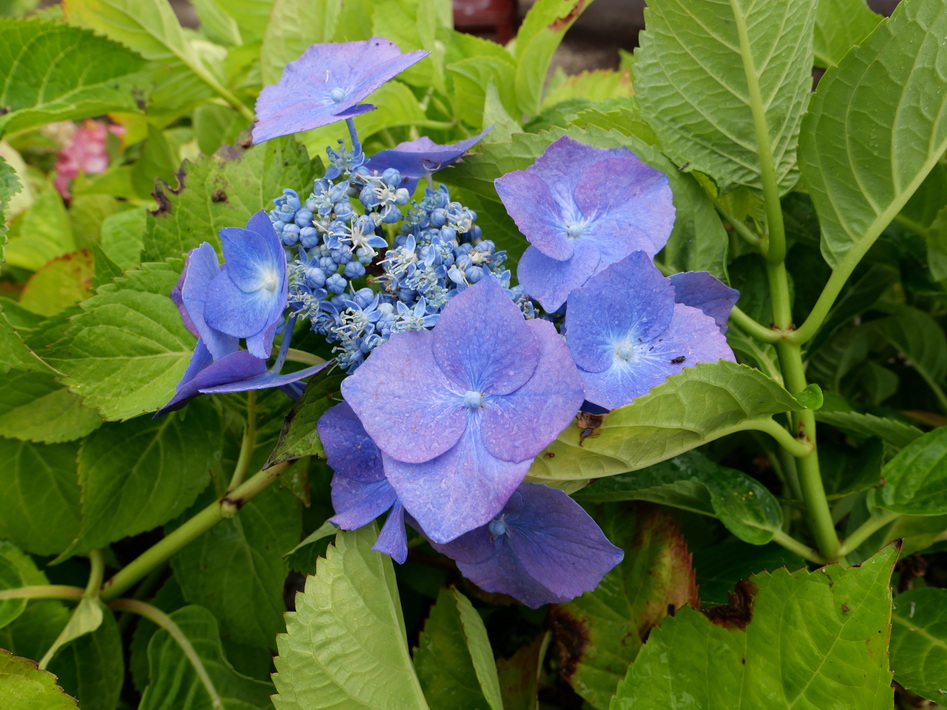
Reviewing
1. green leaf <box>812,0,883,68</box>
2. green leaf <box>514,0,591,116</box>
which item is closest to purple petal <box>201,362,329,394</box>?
green leaf <box>514,0,591,116</box>

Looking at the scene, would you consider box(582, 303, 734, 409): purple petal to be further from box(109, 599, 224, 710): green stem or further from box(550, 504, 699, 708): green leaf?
box(109, 599, 224, 710): green stem

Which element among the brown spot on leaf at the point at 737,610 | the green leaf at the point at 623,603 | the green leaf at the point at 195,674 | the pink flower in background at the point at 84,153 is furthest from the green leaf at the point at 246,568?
the pink flower in background at the point at 84,153

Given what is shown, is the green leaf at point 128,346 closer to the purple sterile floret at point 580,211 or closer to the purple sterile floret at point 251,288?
the purple sterile floret at point 251,288

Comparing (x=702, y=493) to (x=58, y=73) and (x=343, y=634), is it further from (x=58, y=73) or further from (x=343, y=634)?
(x=58, y=73)

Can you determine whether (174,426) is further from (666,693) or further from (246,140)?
(666,693)

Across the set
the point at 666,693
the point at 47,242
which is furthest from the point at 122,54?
the point at 666,693
